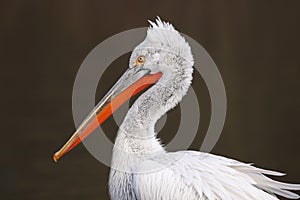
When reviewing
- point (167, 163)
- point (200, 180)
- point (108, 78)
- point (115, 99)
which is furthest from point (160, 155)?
point (108, 78)

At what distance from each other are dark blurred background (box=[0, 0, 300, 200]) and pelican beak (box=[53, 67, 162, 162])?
1485 millimetres

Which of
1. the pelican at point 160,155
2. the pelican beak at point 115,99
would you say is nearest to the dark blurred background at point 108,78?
the pelican beak at point 115,99

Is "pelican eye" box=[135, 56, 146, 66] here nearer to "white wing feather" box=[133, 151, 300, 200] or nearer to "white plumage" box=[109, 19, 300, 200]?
"white plumage" box=[109, 19, 300, 200]

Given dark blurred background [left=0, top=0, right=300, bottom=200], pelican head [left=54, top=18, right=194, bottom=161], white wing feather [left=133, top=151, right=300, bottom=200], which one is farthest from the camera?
dark blurred background [left=0, top=0, right=300, bottom=200]

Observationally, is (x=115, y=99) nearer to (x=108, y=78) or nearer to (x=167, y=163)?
(x=167, y=163)

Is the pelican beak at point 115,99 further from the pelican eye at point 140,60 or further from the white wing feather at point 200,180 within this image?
the white wing feather at point 200,180

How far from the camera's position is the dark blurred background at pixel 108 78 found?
17.9ft

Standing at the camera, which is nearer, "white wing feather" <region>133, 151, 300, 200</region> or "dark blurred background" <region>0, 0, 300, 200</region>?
"white wing feather" <region>133, 151, 300, 200</region>

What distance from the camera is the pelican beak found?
12.1ft

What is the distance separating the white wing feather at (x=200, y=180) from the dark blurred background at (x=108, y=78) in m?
1.81

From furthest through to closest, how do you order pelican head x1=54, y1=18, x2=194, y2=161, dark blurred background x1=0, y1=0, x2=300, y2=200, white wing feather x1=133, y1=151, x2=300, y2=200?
dark blurred background x1=0, y1=0, x2=300, y2=200 → pelican head x1=54, y1=18, x2=194, y2=161 → white wing feather x1=133, y1=151, x2=300, y2=200

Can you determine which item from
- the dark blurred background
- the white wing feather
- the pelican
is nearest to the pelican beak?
the pelican

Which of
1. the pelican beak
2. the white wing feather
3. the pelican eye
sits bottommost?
the white wing feather

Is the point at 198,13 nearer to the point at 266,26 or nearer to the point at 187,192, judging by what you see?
the point at 266,26
